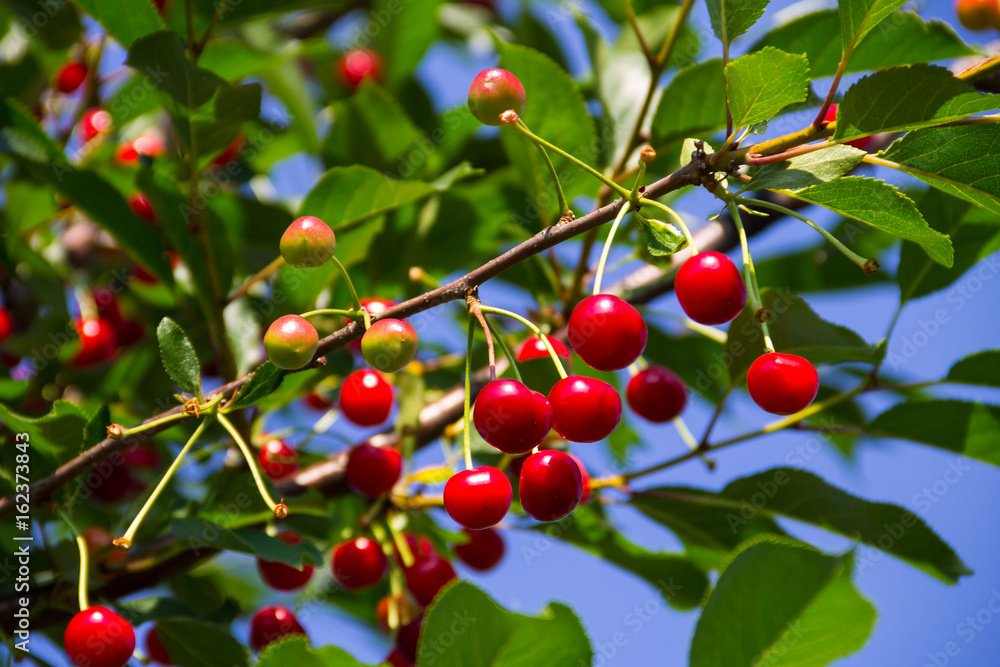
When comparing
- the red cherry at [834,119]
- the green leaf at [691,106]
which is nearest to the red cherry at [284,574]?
the green leaf at [691,106]

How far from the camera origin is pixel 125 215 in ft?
6.22

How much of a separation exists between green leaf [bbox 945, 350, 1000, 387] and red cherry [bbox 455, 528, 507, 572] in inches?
46.0

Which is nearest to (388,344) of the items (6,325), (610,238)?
(610,238)

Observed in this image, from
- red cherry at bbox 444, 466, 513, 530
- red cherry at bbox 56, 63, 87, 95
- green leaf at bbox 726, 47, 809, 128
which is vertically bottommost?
red cherry at bbox 444, 466, 513, 530

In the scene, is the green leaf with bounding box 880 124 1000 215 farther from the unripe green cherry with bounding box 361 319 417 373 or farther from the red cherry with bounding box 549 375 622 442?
the unripe green cherry with bounding box 361 319 417 373

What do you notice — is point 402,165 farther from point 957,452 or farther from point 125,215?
point 957,452

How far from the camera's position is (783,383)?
1184 mm

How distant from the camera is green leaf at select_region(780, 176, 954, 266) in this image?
1.11m

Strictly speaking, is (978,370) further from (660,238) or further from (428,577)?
(428,577)

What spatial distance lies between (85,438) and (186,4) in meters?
1.08

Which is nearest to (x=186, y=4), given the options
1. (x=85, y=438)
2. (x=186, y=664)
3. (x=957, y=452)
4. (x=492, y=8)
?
(x=85, y=438)

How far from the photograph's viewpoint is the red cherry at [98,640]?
4.17ft

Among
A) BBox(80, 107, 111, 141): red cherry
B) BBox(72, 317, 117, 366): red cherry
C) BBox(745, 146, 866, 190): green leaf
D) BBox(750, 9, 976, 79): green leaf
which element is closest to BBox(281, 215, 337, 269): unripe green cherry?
BBox(745, 146, 866, 190): green leaf

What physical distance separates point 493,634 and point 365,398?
971mm
